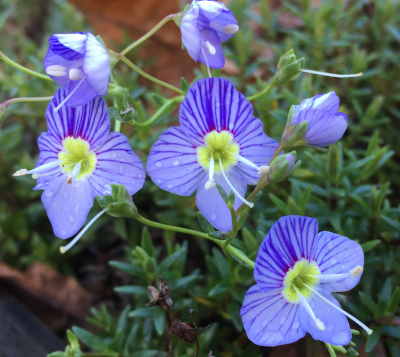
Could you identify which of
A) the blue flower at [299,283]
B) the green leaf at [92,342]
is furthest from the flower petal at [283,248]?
the green leaf at [92,342]

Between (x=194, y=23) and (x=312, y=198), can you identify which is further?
(x=312, y=198)

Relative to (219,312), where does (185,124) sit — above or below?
above

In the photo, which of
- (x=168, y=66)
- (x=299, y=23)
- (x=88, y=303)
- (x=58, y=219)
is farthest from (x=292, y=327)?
(x=299, y=23)

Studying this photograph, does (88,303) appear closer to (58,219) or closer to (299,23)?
(58,219)

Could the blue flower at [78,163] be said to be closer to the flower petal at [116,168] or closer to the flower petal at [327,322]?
the flower petal at [116,168]

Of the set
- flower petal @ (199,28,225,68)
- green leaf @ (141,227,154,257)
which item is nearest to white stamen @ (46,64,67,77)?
flower petal @ (199,28,225,68)

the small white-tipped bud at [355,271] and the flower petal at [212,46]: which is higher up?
the flower petal at [212,46]
